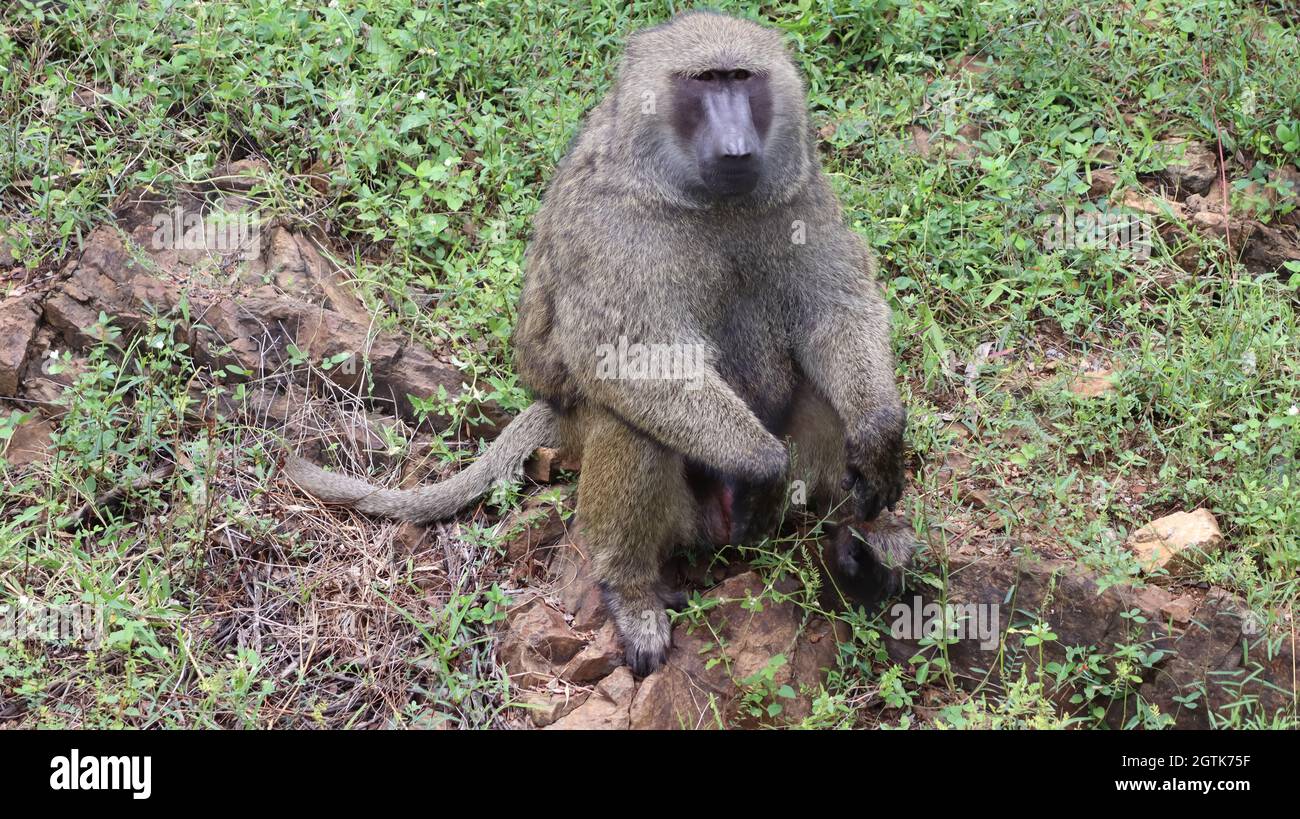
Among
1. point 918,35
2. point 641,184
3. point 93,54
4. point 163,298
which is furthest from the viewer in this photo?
point 918,35

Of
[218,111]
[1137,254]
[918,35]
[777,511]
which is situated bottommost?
[777,511]

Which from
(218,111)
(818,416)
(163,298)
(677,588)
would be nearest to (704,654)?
(677,588)

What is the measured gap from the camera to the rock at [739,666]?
379cm

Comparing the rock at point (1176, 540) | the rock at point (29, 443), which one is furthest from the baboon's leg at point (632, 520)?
the rock at point (29, 443)

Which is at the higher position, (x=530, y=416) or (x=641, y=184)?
(x=641, y=184)

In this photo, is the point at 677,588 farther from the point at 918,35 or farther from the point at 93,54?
the point at 93,54

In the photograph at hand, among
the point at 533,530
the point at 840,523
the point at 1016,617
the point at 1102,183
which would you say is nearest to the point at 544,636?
the point at 533,530

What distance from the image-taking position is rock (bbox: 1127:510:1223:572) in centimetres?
398

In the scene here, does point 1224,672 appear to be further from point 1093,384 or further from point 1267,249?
point 1267,249

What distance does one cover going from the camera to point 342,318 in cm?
469

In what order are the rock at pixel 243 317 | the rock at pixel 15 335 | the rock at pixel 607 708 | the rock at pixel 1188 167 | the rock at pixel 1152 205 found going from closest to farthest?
1. the rock at pixel 607 708
2. the rock at pixel 15 335
3. the rock at pixel 243 317
4. the rock at pixel 1152 205
5. the rock at pixel 1188 167

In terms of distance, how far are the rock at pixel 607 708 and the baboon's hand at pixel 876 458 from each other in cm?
88

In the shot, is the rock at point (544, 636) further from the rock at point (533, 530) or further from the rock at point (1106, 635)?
the rock at point (1106, 635)

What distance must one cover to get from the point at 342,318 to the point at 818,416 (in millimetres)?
1772
